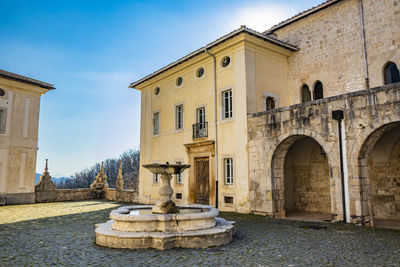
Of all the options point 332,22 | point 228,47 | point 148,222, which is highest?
point 332,22

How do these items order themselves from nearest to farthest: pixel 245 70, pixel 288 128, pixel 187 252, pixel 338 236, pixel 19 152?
pixel 187 252, pixel 338 236, pixel 288 128, pixel 245 70, pixel 19 152

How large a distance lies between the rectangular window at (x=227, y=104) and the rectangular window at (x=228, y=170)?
1.98 m

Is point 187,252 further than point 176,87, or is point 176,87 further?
point 176,87

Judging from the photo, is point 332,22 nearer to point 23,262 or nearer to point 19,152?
point 23,262

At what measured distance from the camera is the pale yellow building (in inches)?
740

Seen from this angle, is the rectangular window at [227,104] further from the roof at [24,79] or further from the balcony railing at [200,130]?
the roof at [24,79]

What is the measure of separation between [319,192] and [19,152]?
17.4m

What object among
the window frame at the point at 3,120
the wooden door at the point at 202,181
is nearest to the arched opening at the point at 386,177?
the wooden door at the point at 202,181

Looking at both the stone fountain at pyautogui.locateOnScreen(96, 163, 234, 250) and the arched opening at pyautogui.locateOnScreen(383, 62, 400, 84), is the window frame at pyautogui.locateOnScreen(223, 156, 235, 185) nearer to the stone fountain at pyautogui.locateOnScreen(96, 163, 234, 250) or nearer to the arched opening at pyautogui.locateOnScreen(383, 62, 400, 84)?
the stone fountain at pyautogui.locateOnScreen(96, 163, 234, 250)

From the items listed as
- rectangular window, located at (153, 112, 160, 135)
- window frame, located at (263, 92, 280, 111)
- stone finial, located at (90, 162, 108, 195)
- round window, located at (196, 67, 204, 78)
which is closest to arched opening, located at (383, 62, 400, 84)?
window frame, located at (263, 92, 280, 111)

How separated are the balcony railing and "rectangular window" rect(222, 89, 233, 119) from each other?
1.24 m

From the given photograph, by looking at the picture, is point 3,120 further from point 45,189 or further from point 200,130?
point 200,130

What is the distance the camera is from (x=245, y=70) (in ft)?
43.5

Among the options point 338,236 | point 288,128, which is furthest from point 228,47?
point 338,236
